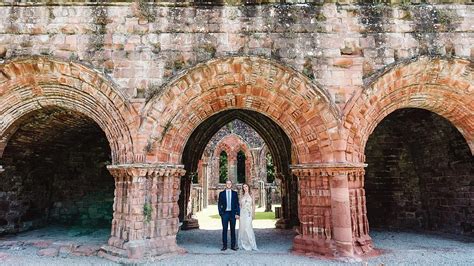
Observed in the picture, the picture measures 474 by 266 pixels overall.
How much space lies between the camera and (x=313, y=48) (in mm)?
5852

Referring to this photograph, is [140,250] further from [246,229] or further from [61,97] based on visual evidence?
[61,97]

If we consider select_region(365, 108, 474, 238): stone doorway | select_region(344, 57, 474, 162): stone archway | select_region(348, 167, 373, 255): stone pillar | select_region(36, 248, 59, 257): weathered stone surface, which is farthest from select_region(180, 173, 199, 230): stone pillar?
select_region(344, 57, 474, 162): stone archway

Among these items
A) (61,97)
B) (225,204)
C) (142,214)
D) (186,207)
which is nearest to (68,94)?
(61,97)

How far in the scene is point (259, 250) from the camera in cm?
595

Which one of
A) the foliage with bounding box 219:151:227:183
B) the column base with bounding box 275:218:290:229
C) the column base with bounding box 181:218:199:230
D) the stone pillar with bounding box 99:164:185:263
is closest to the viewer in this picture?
the stone pillar with bounding box 99:164:185:263

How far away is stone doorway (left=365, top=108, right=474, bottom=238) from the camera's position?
23.5ft

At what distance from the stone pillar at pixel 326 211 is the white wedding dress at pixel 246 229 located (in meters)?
0.85

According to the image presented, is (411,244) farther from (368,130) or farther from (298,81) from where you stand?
(298,81)

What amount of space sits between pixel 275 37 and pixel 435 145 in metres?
4.96

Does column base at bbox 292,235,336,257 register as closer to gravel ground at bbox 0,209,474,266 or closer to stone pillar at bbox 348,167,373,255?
gravel ground at bbox 0,209,474,266

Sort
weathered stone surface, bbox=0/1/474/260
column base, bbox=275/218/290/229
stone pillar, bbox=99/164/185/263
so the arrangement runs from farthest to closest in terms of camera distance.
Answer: column base, bbox=275/218/290/229 < weathered stone surface, bbox=0/1/474/260 < stone pillar, bbox=99/164/185/263

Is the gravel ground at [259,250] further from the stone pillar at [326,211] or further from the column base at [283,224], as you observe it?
the column base at [283,224]

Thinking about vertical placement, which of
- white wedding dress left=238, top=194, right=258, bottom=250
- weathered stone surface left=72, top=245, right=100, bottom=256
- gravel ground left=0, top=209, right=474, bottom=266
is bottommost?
gravel ground left=0, top=209, right=474, bottom=266

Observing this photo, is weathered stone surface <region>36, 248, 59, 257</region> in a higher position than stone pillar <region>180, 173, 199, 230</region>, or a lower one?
lower
